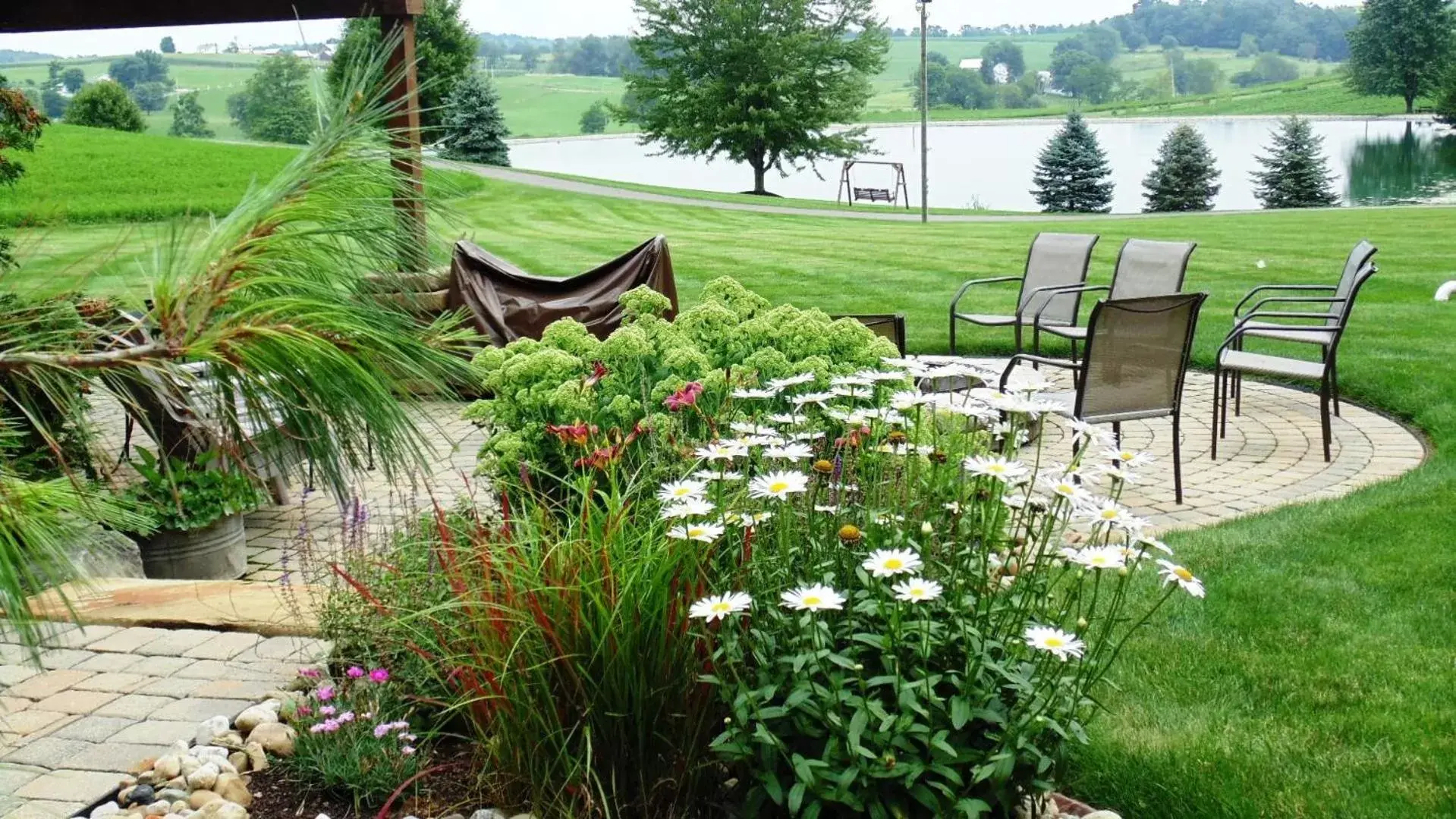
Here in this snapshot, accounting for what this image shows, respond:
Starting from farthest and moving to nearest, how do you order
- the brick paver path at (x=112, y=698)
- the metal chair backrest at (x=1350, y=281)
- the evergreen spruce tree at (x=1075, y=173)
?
the evergreen spruce tree at (x=1075, y=173), the metal chair backrest at (x=1350, y=281), the brick paver path at (x=112, y=698)

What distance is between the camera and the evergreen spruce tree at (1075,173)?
1312 inches

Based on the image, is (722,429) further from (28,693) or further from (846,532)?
(28,693)

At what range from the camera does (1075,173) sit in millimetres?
33406

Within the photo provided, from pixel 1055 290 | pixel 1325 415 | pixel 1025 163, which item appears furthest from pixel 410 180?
pixel 1025 163

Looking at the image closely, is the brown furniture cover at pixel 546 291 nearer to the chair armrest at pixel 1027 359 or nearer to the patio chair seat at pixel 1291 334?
the chair armrest at pixel 1027 359

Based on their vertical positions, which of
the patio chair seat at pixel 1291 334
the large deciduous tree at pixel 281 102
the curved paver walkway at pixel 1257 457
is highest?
the large deciduous tree at pixel 281 102

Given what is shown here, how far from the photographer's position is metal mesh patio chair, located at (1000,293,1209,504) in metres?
5.61

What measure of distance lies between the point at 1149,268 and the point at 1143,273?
0.05 m

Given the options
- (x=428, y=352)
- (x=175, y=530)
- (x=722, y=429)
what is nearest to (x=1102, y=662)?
(x=722, y=429)

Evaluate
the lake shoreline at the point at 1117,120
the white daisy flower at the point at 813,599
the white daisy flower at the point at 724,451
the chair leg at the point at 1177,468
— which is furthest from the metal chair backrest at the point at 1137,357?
A: the lake shoreline at the point at 1117,120

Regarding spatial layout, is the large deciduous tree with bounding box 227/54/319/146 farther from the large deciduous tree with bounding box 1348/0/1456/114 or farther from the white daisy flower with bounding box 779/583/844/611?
the large deciduous tree with bounding box 1348/0/1456/114

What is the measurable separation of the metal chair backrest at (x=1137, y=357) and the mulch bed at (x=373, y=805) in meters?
3.61

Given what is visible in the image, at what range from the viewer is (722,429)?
3785mm

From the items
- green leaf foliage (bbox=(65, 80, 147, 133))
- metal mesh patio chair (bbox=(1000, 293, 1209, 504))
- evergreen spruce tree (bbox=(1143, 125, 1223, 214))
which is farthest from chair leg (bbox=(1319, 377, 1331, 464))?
green leaf foliage (bbox=(65, 80, 147, 133))
